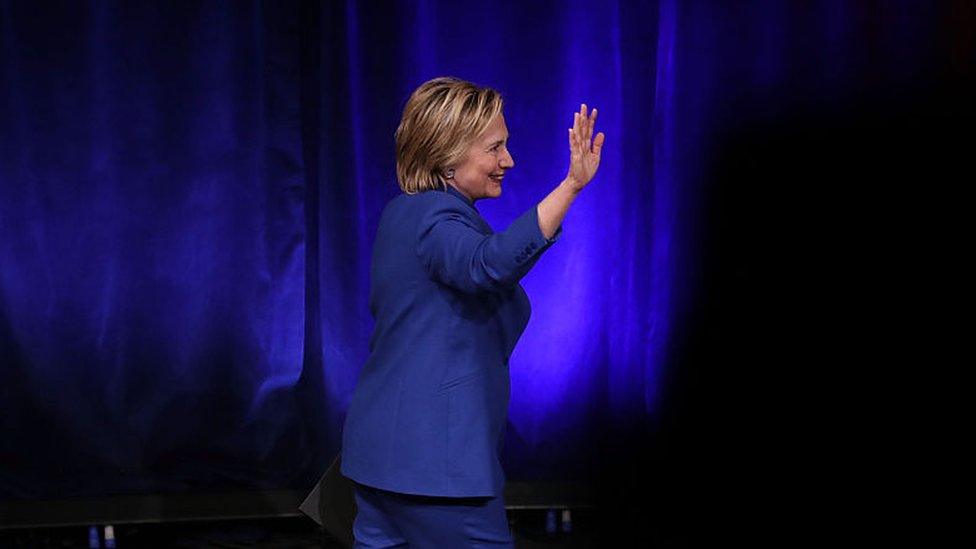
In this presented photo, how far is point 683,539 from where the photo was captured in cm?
313

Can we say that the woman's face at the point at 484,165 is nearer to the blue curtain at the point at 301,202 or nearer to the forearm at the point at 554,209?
the forearm at the point at 554,209

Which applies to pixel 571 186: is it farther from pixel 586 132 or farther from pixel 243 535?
pixel 243 535

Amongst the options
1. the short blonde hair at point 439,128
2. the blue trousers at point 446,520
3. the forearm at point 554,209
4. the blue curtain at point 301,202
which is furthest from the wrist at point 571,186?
the blue curtain at point 301,202

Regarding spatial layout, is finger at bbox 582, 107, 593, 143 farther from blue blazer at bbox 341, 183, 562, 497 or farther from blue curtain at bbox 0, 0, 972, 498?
blue curtain at bbox 0, 0, 972, 498

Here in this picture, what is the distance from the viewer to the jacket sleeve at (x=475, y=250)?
1.50 meters

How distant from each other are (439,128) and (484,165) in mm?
90

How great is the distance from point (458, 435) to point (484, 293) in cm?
20

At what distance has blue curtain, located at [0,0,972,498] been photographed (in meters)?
3.13

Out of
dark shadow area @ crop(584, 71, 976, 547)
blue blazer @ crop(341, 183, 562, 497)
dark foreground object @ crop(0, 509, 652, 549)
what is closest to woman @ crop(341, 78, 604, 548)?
blue blazer @ crop(341, 183, 562, 497)

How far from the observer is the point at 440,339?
1.63m

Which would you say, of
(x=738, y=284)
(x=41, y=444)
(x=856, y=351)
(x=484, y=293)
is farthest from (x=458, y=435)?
(x=41, y=444)

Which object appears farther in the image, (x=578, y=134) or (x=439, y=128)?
(x=439, y=128)

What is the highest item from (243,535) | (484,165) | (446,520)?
(484,165)

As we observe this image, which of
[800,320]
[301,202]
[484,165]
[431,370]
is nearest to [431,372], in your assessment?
[431,370]
